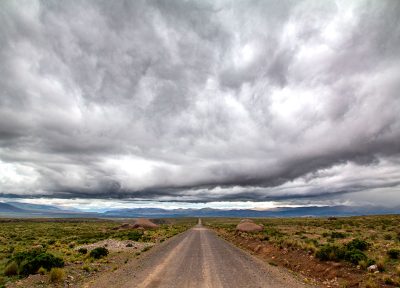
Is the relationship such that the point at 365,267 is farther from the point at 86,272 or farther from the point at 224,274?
the point at 86,272

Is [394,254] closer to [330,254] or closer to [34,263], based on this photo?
[330,254]

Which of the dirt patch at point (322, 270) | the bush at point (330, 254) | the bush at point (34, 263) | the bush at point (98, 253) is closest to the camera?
the dirt patch at point (322, 270)

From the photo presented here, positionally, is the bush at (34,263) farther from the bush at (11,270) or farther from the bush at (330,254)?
the bush at (330,254)

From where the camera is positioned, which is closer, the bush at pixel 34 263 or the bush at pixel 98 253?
the bush at pixel 34 263

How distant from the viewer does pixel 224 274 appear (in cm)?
1728

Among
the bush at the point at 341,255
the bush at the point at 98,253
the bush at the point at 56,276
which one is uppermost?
the bush at the point at 341,255

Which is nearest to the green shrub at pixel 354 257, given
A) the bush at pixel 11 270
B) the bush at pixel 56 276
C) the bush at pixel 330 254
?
the bush at pixel 330 254

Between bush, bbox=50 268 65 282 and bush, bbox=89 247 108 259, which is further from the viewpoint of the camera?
bush, bbox=89 247 108 259

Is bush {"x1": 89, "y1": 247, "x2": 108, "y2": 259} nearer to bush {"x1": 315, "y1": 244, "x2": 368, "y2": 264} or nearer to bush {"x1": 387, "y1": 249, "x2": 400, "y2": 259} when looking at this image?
bush {"x1": 315, "y1": 244, "x2": 368, "y2": 264}

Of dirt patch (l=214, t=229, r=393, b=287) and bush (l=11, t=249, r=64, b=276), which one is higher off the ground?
bush (l=11, t=249, r=64, b=276)

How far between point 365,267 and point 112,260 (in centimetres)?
1861

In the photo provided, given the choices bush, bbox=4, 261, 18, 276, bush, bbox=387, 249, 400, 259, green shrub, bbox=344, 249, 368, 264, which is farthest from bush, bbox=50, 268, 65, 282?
bush, bbox=387, 249, 400, 259

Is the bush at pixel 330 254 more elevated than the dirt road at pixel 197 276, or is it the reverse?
the bush at pixel 330 254

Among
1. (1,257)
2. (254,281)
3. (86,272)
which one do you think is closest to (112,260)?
(86,272)
